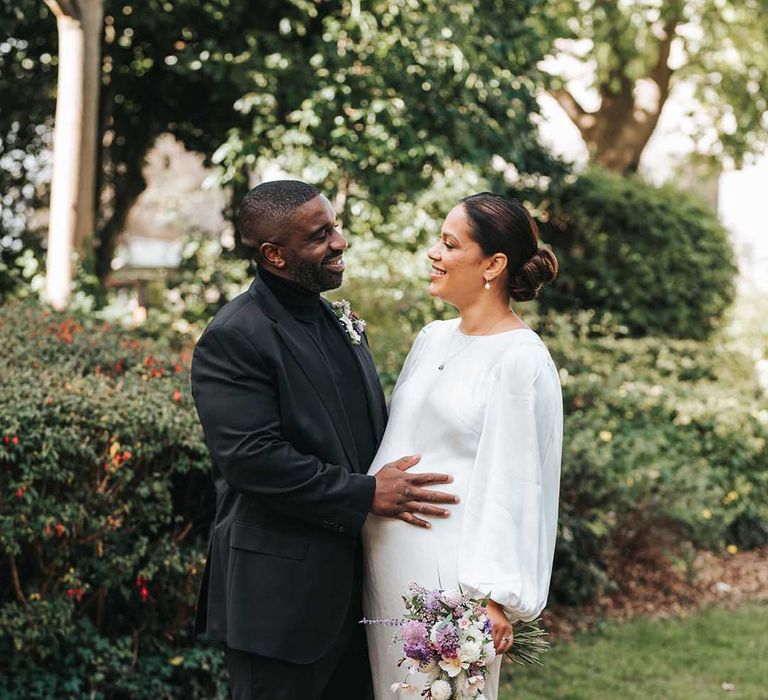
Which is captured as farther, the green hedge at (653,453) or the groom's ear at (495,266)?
the green hedge at (653,453)

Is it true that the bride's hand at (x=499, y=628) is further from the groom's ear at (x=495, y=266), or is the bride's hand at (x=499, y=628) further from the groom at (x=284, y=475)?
the groom's ear at (x=495, y=266)

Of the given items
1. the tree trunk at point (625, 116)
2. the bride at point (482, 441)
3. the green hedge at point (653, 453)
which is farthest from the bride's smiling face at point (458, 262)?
the tree trunk at point (625, 116)

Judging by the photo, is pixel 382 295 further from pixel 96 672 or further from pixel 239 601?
pixel 239 601

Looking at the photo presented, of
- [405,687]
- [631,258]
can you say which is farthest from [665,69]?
[405,687]

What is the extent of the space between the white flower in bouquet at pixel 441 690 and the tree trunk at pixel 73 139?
18.9ft

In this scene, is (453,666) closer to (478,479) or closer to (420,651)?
(420,651)

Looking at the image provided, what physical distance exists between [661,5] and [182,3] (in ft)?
24.0

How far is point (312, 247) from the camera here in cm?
297

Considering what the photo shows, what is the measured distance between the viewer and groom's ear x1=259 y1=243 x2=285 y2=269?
2.97m

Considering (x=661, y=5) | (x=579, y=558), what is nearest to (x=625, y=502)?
(x=579, y=558)

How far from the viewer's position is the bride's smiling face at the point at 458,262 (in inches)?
117

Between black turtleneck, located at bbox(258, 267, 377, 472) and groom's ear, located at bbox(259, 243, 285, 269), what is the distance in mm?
52

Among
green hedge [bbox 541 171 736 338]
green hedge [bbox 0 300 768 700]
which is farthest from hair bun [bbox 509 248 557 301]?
green hedge [bbox 541 171 736 338]

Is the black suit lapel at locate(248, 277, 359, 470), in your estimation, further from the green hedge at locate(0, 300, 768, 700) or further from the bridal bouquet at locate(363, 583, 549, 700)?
the green hedge at locate(0, 300, 768, 700)
